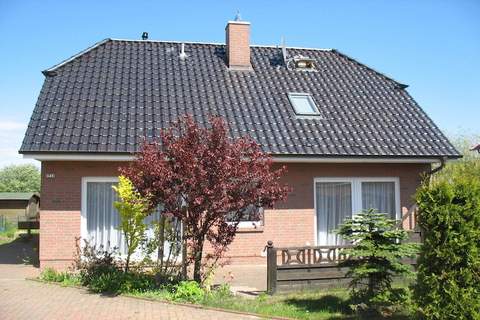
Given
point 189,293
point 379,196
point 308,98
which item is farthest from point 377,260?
point 308,98

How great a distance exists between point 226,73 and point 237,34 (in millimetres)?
1732

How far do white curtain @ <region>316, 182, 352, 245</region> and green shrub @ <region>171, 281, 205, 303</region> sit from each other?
6.07m

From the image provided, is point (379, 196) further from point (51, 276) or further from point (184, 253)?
point (51, 276)

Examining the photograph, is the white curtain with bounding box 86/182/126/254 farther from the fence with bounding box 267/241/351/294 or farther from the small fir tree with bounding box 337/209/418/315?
the small fir tree with bounding box 337/209/418/315

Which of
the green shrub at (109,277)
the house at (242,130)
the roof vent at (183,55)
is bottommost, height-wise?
the green shrub at (109,277)

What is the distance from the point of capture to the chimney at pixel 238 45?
18.5 meters

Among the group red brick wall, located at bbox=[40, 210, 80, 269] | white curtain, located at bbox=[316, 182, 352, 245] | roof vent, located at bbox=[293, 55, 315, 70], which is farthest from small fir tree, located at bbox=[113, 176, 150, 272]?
roof vent, located at bbox=[293, 55, 315, 70]

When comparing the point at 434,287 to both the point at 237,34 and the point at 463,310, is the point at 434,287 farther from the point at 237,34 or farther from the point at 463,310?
the point at 237,34

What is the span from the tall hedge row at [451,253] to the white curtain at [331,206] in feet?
25.4

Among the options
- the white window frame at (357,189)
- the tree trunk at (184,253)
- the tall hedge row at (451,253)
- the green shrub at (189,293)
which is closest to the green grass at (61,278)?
the tree trunk at (184,253)

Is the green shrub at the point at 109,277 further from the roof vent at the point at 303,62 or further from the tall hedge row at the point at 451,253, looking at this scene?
the roof vent at the point at 303,62

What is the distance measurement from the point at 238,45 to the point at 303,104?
3530 millimetres

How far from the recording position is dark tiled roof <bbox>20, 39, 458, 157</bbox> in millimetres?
14203

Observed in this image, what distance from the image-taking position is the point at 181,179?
31.0 ft
